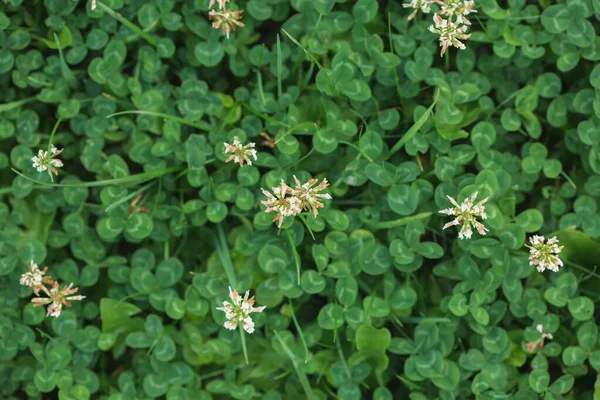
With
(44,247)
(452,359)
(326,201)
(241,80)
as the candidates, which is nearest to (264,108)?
(241,80)

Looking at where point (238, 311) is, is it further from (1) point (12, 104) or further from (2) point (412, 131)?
(1) point (12, 104)

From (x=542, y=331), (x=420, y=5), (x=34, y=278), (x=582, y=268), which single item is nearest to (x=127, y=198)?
(x=34, y=278)

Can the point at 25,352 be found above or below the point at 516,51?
below

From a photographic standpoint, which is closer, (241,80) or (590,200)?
(590,200)

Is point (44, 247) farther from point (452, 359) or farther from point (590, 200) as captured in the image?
point (590, 200)

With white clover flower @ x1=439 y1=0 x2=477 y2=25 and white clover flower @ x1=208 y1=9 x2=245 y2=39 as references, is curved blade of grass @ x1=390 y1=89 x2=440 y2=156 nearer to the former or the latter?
white clover flower @ x1=439 y1=0 x2=477 y2=25
